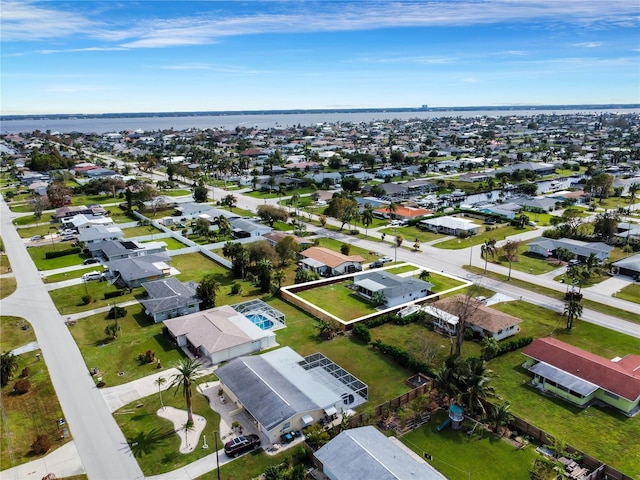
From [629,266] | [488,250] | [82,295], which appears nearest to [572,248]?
[629,266]

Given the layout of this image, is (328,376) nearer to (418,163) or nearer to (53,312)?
(53,312)

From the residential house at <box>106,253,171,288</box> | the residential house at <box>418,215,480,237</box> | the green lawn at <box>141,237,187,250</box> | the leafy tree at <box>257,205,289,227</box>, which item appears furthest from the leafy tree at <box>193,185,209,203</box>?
the residential house at <box>418,215,480,237</box>

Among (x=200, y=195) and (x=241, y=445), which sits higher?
(x=200, y=195)

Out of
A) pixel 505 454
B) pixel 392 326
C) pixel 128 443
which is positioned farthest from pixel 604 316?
pixel 128 443

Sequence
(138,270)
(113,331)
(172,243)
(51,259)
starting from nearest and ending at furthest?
(113,331), (138,270), (51,259), (172,243)

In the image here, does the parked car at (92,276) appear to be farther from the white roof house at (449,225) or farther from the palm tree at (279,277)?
the white roof house at (449,225)

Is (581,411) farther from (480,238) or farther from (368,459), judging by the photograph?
(480,238)

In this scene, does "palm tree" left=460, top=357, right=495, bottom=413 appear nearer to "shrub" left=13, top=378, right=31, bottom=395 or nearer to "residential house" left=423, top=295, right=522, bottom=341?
"residential house" left=423, top=295, right=522, bottom=341
